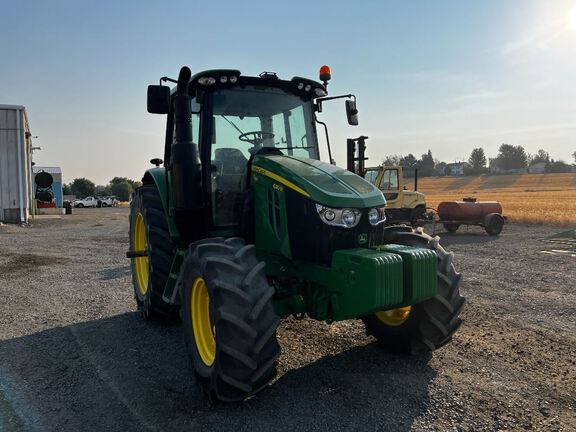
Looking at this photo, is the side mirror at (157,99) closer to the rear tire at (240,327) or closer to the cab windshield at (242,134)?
the cab windshield at (242,134)

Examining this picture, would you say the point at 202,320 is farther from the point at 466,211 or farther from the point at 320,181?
the point at 466,211

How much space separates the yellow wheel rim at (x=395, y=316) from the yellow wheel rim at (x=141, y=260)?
3175 mm

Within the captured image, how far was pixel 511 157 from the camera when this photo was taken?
119938mm

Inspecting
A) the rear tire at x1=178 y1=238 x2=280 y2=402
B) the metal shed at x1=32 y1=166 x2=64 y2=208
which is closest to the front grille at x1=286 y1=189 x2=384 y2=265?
the rear tire at x1=178 y1=238 x2=280 y2=402

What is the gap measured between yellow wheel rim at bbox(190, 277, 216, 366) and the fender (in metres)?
1.21

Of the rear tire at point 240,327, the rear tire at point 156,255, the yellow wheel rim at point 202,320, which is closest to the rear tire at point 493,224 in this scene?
the rear tire at point 156,255

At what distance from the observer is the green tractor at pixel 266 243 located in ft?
11.2

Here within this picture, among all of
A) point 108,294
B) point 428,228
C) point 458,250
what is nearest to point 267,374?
point 108,294

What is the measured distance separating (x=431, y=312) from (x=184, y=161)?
256 cm

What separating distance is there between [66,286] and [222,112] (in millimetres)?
5031

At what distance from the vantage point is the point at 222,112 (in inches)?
185

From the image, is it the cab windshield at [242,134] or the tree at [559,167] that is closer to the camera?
the cab windshield at [242,134]

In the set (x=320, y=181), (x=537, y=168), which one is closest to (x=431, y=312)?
(x=320, y=181)

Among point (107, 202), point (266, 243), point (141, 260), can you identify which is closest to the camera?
point (266, 243)
